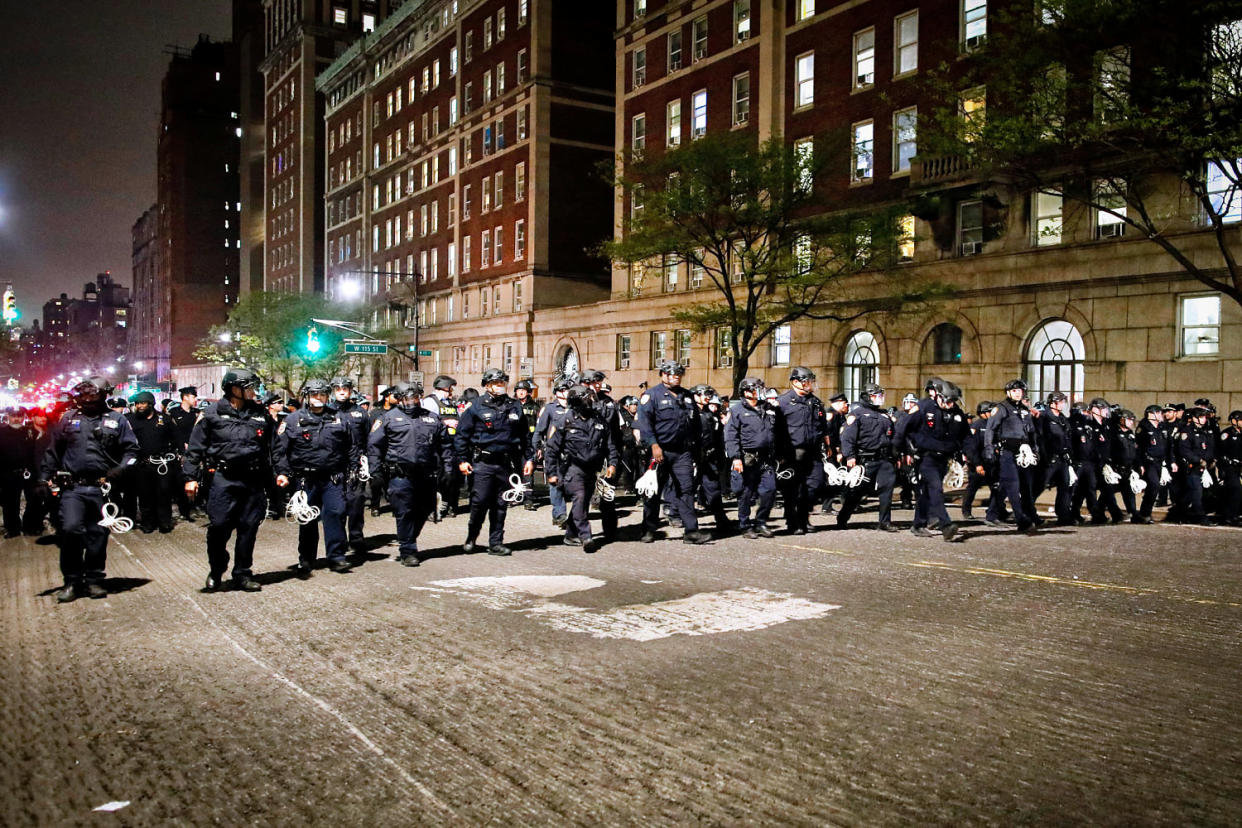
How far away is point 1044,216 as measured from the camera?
29.5m

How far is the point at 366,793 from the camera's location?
4.65m

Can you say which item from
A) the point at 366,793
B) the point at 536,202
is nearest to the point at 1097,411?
the point at 366,793

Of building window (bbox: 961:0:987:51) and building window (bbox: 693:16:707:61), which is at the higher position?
building window (bbox: 693:16:707:61)

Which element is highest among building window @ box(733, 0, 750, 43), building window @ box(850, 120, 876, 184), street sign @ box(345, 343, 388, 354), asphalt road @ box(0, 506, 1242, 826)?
building window @ box(733, 0, 750, 43)

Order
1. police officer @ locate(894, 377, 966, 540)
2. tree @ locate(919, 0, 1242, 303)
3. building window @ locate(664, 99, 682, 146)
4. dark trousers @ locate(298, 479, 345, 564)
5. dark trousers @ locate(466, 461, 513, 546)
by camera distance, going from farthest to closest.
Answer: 1. building window @ locate(664, 99, 682, 146)
2. tree @ locate(919, 0, 1242, 303)
3. police officer @ locate(894, 377, 966, 540)
4. dark trousers @ locate(466, 461, 513, 546)
5. dark trousers @ locate(298, 479, 345, 564)

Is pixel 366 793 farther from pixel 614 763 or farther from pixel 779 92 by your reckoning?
pixel 779 92

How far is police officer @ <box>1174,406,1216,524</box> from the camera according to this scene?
51.3ft

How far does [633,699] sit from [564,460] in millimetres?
7047

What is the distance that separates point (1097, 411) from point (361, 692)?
44.8 ft

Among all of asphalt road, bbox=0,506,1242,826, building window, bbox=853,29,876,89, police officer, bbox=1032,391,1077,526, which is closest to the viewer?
asphalt road, bbox=0,506,1242,826

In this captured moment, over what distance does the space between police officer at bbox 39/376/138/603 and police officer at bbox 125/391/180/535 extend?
5.44m

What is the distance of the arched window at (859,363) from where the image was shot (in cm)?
3525

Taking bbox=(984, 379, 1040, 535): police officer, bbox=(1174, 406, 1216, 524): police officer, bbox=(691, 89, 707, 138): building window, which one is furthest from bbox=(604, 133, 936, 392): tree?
bbox=(984, 379, 1040, 535): police officer

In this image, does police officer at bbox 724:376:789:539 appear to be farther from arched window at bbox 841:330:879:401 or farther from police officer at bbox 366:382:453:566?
arched window at bbox 841:330:879:401
